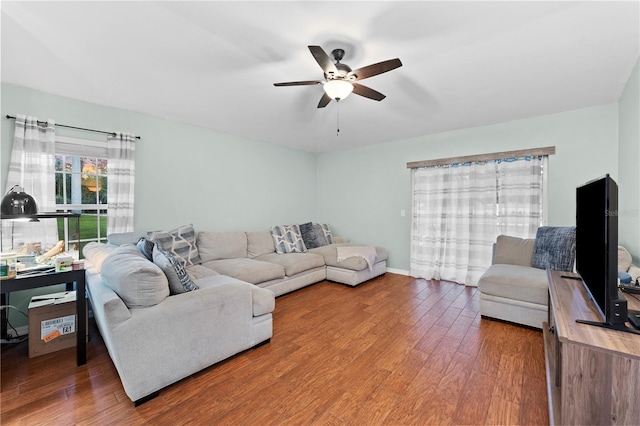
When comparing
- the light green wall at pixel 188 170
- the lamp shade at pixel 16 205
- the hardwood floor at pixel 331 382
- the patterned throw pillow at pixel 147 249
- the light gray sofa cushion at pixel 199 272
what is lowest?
the hardwood floor at pixel 331 382

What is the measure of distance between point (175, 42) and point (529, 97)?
3540 mm

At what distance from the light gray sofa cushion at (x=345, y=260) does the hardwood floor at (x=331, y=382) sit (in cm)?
122

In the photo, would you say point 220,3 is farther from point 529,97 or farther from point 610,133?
point 610,133

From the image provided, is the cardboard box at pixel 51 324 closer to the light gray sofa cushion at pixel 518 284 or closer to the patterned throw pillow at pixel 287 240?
the patterned throw pillow at pixel 287 240

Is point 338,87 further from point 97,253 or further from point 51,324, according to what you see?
point 51,324

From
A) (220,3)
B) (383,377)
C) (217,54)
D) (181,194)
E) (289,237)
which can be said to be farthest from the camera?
(289,237)

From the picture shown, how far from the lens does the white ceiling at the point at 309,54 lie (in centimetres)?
167

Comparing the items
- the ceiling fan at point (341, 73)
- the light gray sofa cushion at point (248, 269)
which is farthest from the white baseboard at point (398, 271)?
the ceiling fan at point (341, 73)

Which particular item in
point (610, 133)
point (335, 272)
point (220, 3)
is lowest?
point (335, 272)

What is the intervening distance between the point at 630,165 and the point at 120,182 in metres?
5.48

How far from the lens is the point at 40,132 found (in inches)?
109

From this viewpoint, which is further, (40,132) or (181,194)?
(181,194)

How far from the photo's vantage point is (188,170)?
3.94m

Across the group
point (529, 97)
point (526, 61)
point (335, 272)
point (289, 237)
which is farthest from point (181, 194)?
point (529, 97)
